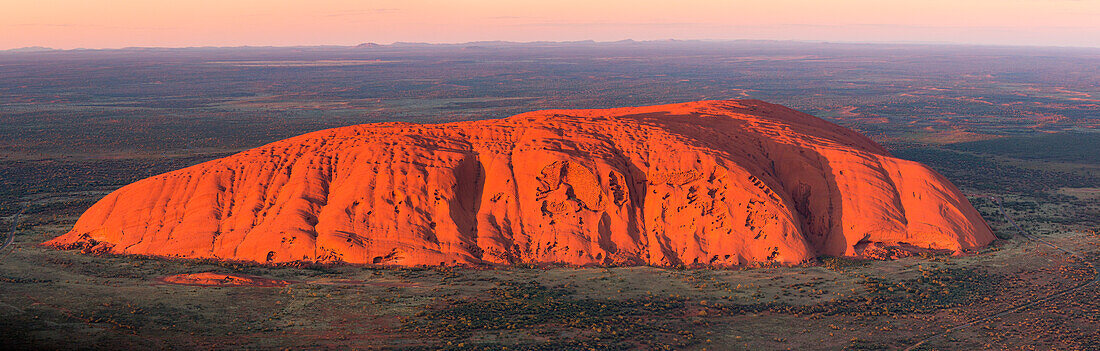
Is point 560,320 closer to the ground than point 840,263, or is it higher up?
higher up

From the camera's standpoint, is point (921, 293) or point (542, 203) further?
point (542, 203)

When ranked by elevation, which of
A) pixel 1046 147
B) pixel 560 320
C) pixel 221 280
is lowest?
pixel 1046 147

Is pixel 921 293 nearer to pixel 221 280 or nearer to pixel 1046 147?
pixel 221 280

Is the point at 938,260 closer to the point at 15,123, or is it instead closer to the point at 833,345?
the point at 833,345

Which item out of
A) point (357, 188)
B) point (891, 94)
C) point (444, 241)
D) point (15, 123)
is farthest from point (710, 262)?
point (891, 94)

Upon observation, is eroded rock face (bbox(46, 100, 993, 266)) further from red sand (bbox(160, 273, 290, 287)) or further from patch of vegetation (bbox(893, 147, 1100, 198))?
patch of vegetation (bbox(893, 147, 1100, 198))

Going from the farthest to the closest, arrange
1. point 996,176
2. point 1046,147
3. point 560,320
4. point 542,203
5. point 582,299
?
point 1046,147 → point 996,176 → point 542,203 → point 582,299 → point 560,320

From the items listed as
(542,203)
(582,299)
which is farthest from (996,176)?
(582,299)
